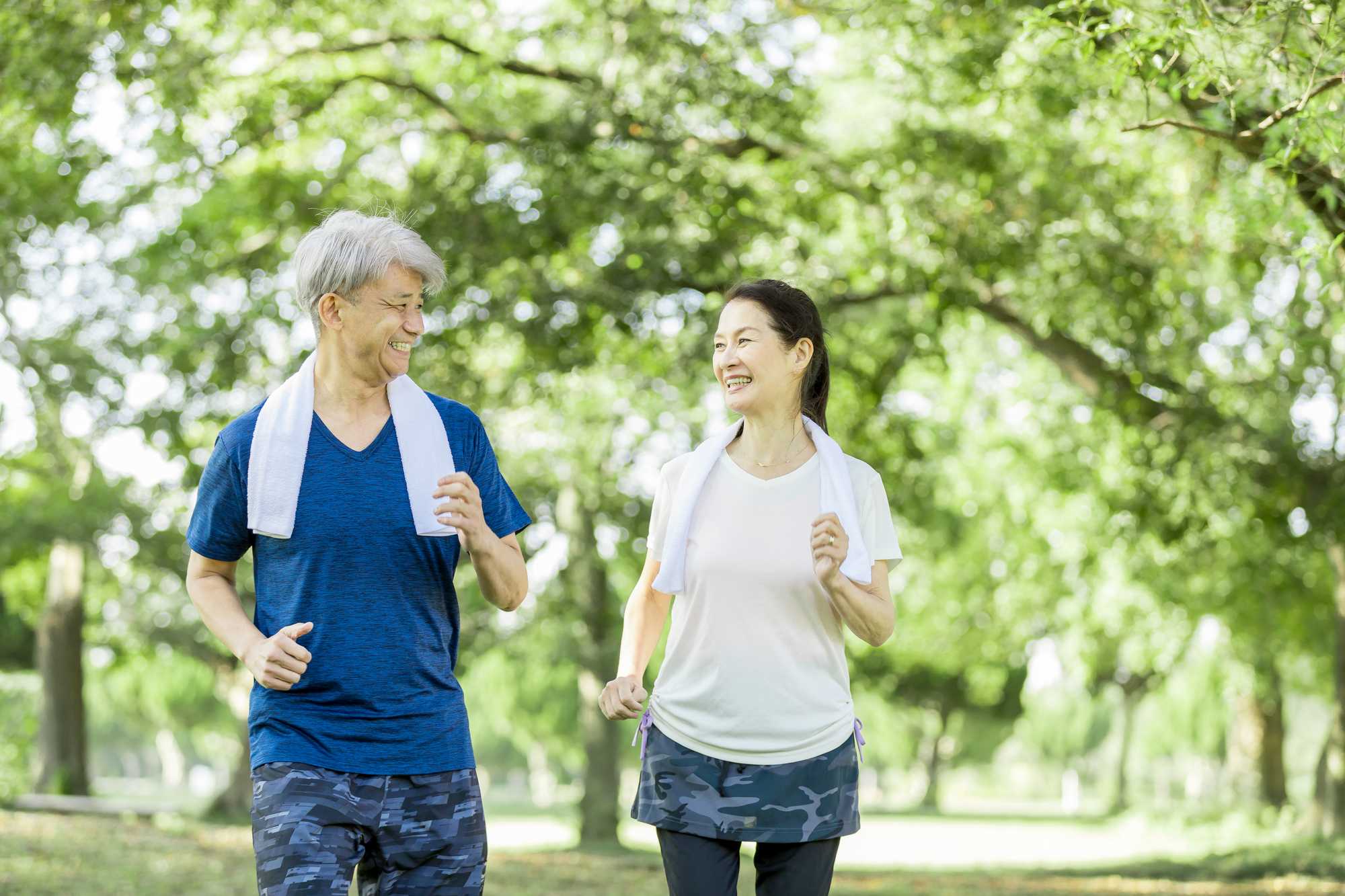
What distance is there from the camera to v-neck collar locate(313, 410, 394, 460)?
3582 mm

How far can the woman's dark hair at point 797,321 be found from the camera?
4.08m

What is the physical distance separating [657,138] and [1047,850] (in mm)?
16370

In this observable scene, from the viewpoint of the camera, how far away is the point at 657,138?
12422 millimetres

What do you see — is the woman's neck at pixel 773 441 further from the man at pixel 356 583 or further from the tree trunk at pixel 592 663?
the tree trunk at pixel 592 663

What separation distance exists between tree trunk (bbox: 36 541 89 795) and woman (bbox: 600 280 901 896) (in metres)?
21.8

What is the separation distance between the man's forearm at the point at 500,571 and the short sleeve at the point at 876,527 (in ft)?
3.05

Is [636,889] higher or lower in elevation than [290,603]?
lower

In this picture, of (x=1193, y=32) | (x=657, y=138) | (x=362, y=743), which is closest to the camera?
(x=362, y=743)

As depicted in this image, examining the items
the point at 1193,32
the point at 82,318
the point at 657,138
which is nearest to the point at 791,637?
the point at 1193,32

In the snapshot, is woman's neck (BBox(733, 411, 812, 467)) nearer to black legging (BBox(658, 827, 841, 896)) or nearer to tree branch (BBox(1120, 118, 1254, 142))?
black legging (BBox(658, 827, 841, 896))

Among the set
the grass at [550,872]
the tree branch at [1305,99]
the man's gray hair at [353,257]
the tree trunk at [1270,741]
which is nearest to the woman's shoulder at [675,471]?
the man's gray hair at [353,257]

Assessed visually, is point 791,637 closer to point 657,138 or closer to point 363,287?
point 363,287

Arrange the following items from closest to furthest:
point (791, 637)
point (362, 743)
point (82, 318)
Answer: point (362, 743) → point (791, 637) → point (82, 318)

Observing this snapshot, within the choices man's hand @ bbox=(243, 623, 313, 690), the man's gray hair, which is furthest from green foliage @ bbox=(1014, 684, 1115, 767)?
man's hand @ bbox=(243, 623, 313, 690)
